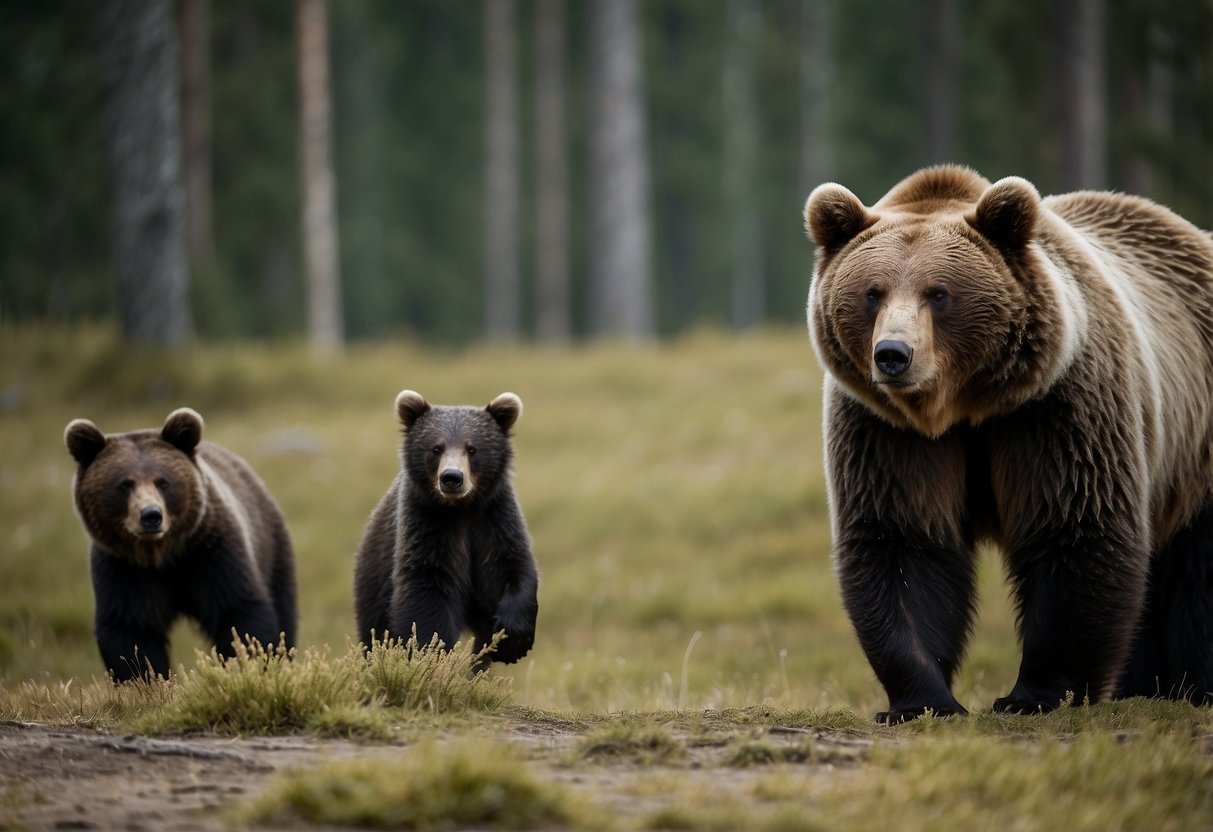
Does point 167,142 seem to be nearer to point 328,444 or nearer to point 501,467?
point 328,444

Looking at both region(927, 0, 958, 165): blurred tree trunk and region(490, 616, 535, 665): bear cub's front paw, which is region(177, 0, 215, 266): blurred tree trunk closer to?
region(490, 616, 535, 665): bear cub's front paw

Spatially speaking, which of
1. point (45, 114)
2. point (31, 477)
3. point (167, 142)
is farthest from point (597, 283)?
point (31, 477)

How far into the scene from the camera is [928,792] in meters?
3.63

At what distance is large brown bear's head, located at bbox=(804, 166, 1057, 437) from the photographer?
4.71 m

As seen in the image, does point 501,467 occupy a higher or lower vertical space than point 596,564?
higher

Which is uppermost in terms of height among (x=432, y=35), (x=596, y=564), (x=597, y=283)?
(x=432, y=35)

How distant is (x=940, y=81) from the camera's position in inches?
1352

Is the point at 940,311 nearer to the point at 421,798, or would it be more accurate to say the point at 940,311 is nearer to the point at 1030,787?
the point at 1030,787

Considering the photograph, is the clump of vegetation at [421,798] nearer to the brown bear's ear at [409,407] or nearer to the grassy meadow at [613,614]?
the grassy meadow at [613,614]

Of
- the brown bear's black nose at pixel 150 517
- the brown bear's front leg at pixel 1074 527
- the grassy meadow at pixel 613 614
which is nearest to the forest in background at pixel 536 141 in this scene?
the grassy meadow at pixel 613 614

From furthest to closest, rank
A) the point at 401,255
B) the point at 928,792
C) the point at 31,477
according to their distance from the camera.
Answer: the point at 401,255 → the point at 31,477 → the point at 928,792

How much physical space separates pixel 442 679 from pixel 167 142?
36.6 feet

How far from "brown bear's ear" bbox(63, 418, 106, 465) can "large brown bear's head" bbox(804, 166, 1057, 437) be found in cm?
361

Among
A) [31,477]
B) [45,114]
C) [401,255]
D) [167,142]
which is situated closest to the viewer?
[31,477]
